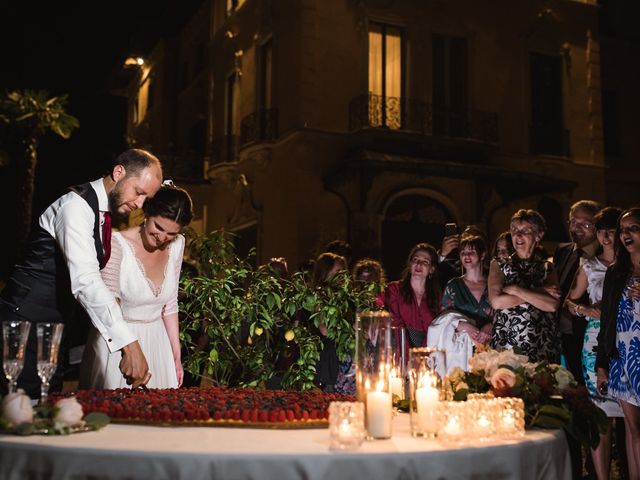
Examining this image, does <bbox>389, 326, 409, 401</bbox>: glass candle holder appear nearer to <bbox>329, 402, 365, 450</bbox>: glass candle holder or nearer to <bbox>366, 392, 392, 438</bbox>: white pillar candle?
<bbox>366, 392, 392, 438</bbox>: white pillar candle

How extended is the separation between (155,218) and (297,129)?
471 inches

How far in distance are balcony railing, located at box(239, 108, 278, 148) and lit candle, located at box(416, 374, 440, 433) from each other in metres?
14.2

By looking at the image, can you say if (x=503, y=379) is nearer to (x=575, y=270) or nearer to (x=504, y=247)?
(x=575, y=270)

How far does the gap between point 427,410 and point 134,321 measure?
1.96m

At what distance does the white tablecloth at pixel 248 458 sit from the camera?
1.90 m

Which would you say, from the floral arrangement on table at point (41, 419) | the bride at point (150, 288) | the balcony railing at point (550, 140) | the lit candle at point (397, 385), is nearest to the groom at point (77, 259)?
the bride at point (150, 288)

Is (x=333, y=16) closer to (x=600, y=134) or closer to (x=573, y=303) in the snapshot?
(x=600, y=134)

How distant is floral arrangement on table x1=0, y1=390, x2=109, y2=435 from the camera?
2.21 meters

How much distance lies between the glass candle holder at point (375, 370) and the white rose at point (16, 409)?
1.05m

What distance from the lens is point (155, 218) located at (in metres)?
3.60

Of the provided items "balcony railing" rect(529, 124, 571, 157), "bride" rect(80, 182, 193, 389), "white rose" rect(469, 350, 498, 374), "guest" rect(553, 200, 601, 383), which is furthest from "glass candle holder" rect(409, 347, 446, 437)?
"balcony railing" rect(529, 124, 571, 157)

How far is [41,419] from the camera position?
7.58 ft

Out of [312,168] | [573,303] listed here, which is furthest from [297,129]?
[573,303]

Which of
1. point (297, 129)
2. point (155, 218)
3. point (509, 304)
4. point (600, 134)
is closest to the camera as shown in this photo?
point (155, 218)
